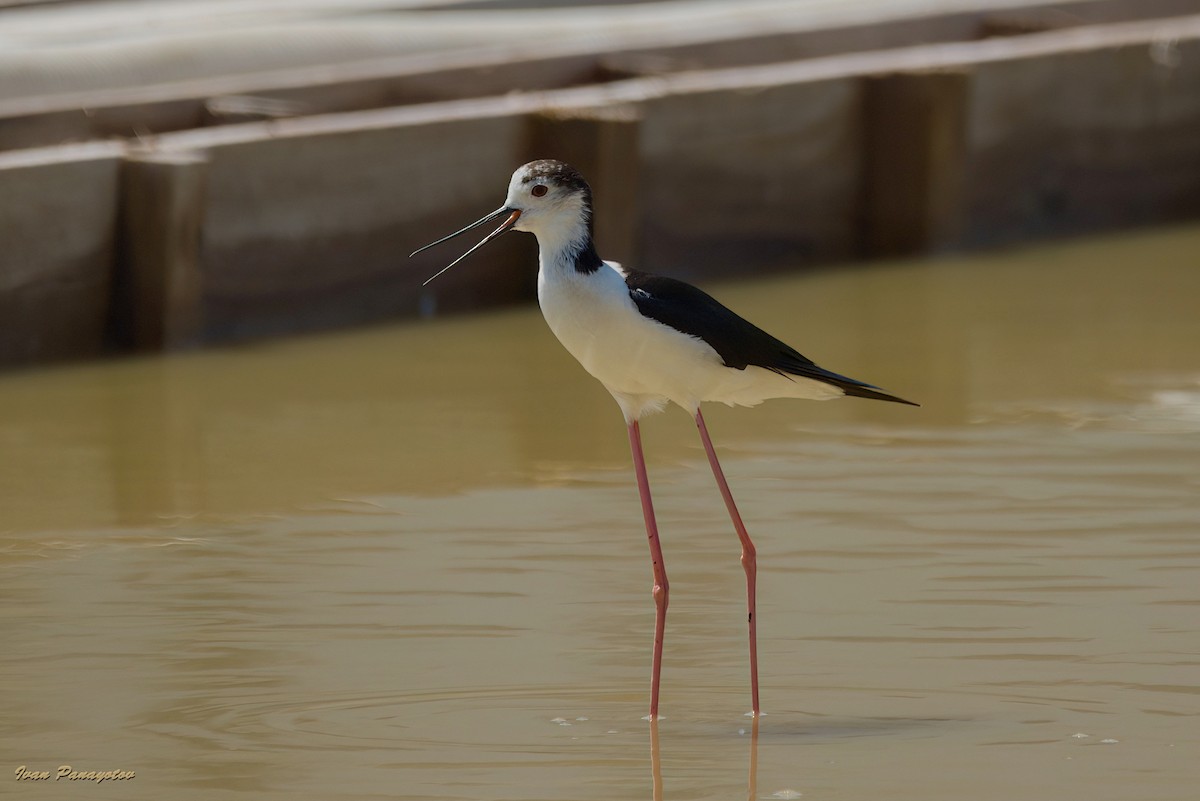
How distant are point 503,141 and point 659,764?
5.66m

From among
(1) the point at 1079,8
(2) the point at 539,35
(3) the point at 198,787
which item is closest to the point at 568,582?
(3) the point at 198,787

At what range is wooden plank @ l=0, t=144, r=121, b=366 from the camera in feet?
27.8

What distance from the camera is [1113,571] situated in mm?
5906

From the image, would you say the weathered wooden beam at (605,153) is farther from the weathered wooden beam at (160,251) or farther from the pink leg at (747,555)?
the pink leg at (747,555)

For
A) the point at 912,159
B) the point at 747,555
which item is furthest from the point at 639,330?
the point at 912,159

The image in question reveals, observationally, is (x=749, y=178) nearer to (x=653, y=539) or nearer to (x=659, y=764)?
(x=653, y=539)

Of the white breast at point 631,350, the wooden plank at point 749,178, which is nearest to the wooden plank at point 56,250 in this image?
the wooden plank at point 749,178

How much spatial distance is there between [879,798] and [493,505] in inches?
103

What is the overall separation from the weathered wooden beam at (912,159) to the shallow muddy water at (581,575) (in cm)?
176

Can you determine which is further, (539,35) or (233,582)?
(539,35)

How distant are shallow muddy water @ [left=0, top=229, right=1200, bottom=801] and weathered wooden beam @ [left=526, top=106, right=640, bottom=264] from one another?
893 mm

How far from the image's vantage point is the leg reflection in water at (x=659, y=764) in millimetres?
4465

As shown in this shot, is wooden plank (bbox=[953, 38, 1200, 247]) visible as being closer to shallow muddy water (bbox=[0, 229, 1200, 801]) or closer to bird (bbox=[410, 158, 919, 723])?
shallow muddy water (bbox=[0, 229, 1200, 801])

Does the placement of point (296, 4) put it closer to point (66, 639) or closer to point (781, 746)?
point (66, 639)
